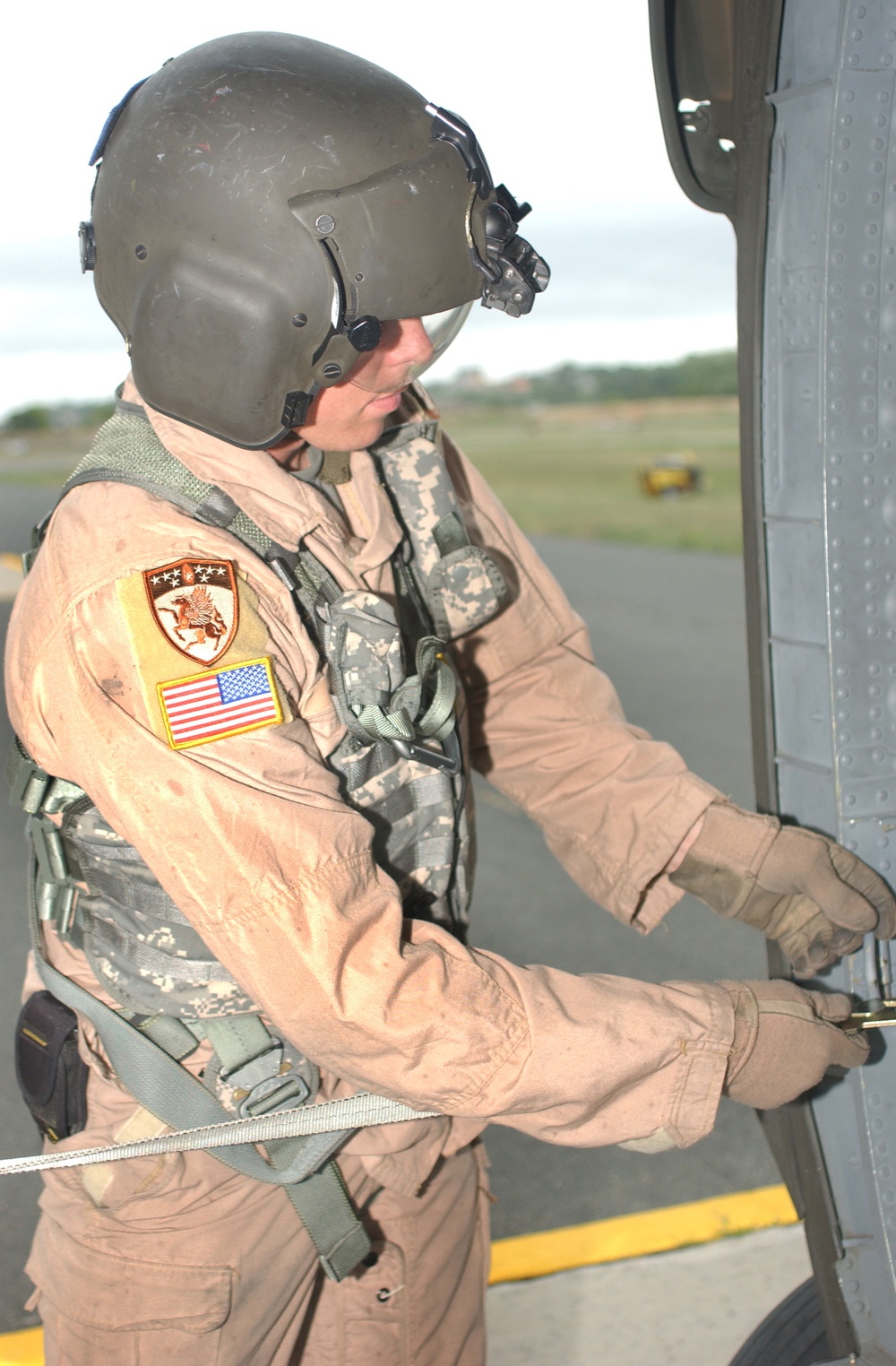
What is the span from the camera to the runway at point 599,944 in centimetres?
279

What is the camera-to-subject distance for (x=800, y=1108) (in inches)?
65.6

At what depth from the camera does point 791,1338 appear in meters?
1.79

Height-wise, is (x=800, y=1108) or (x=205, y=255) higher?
(x=205, y=255)

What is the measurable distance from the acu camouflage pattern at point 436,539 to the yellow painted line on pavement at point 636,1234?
164 cm

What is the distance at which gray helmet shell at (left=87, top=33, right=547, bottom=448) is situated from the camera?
1239 mm

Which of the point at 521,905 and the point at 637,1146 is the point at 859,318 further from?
the point at 521,905

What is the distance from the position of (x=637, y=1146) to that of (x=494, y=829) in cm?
382

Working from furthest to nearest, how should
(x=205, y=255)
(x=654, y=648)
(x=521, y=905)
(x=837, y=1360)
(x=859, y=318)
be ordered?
(x=654, y=648), (x=521, y=905), (x=837, y=1360), (x=859, y=318), (x=205, y=255)

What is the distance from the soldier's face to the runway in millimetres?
2020

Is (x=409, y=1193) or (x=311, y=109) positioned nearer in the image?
(x=311, y=109)

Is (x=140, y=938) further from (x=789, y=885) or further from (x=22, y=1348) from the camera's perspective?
(x=22, y=1348)

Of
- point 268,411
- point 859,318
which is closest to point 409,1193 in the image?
point 268,411

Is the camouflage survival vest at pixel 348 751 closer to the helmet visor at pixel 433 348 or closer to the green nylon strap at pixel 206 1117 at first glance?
the green nylon strap at pixel 206 1117

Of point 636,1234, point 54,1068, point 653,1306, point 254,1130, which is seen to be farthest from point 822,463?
point 636,1234
